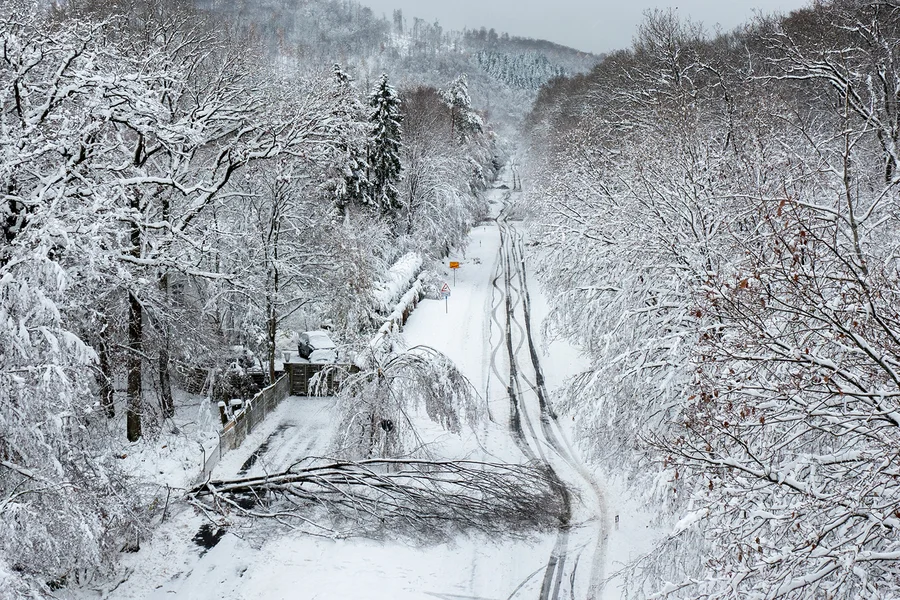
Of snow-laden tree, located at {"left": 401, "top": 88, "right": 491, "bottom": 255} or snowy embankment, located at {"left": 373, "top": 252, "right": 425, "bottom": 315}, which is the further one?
snow-laden tree, located at {"left": 401, "top": 88, "right": 491, "bottom": 255}

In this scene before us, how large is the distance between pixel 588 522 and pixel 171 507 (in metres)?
9.65

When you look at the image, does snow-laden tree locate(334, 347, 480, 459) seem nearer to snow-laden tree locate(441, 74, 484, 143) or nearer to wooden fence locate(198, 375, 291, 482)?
wooden fence locate(198, 375, 291, 482)

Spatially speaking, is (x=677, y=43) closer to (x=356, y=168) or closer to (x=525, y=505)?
(x=356, y=168)

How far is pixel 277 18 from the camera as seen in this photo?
19488 cm

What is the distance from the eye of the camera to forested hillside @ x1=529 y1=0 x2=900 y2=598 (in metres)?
5.90

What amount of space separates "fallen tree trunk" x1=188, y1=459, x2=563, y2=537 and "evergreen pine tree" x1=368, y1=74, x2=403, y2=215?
2454cm

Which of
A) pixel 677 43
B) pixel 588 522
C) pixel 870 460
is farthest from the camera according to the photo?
pixel 677 43

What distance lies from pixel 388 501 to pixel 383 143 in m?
27.5

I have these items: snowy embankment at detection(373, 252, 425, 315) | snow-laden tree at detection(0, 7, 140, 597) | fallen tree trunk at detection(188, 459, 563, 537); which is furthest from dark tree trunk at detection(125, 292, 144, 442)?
snowy embankment at detection(373, 252, 425, 315)

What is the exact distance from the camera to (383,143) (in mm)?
37219

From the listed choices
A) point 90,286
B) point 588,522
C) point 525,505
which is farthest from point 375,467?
point 90,286

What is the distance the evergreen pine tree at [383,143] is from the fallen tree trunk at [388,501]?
2454 cm

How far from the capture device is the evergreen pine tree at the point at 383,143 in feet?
122

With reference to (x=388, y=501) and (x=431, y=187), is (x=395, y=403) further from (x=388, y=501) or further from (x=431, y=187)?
(x=431, y=187)
